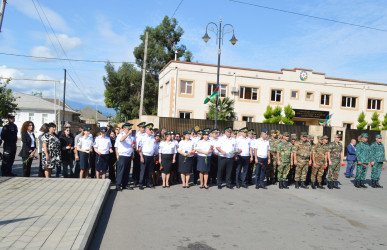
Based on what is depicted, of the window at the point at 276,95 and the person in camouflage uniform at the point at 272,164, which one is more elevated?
the window at the point at 276,95

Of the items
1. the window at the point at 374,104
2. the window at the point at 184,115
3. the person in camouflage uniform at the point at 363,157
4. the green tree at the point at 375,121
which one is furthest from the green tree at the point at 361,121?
the person in camouflage uniform at the point at 363,157

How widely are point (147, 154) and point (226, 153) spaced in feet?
8.28

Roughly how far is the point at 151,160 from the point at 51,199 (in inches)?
132

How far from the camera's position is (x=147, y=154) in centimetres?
917

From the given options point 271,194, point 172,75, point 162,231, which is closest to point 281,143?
point 271,194

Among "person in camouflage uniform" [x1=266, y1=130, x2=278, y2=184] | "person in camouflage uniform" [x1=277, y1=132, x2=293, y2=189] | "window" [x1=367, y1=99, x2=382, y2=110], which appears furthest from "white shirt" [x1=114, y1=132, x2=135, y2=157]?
"window" [x1=367, y1=99, x2=382, y2=110]

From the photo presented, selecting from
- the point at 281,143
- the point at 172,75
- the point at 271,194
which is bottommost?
the point at 271,194

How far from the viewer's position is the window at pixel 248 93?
2945 centimetres

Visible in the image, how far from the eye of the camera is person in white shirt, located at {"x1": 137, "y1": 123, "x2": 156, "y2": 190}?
29.8ft

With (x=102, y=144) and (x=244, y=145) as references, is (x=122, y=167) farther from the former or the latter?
(x=244, y=145)

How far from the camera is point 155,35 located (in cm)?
4253

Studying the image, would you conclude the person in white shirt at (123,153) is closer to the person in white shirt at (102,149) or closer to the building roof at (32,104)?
the person in white shirt at (102,149)

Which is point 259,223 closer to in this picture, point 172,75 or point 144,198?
point 144,198

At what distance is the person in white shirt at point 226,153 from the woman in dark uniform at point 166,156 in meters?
1.52
